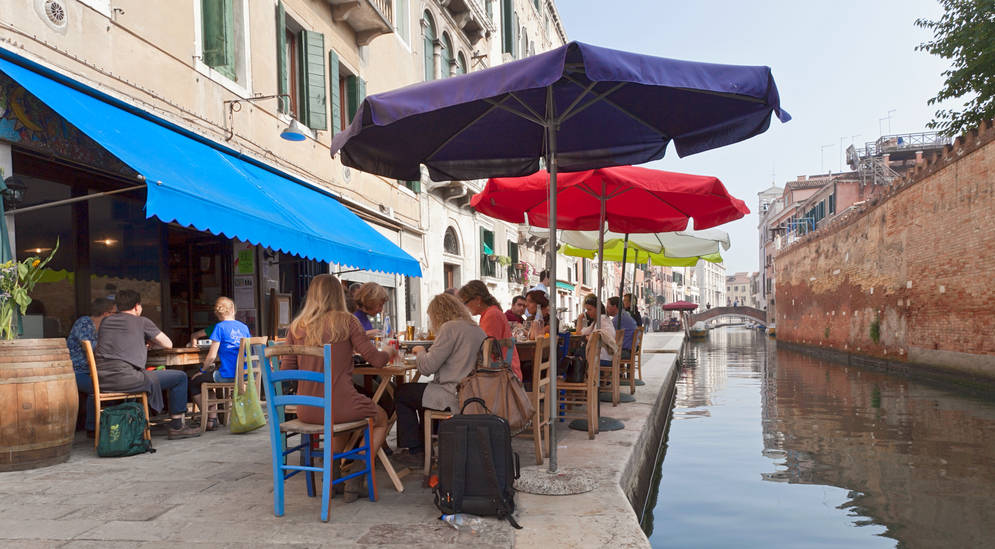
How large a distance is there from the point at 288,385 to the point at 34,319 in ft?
10.1

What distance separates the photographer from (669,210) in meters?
7.20

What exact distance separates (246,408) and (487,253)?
13.7m

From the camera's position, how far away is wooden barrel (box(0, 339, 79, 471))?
13.4 ft

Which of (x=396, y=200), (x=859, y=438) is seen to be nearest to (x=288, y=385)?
(x=859, y=438)

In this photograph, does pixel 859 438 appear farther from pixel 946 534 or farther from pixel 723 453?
pixel 946 534

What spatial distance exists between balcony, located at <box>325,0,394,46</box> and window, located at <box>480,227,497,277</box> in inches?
307

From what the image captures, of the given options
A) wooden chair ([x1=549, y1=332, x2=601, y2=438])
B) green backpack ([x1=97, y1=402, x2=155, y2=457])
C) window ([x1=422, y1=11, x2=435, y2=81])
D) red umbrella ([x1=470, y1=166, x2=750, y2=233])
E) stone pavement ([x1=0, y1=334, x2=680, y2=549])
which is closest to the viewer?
stone pavement ([x1=0, y1=334, x2=680, y2=549])

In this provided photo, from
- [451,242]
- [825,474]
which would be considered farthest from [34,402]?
[451,242]

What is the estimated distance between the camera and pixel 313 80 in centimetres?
958

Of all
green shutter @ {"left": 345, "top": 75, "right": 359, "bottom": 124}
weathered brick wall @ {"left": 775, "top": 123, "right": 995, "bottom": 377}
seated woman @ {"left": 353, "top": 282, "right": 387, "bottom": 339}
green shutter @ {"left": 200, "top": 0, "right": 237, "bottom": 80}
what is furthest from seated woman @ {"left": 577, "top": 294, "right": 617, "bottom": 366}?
weathered brick wall @ {"left": 775, "top": 123, "right": 995, "bottom": 377}

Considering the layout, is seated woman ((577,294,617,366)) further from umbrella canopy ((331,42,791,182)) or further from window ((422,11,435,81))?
window ((422,11,435,81))

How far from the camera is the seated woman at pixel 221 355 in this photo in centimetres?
572

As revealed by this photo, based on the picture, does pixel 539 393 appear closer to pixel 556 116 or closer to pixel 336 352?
pixel 336 352

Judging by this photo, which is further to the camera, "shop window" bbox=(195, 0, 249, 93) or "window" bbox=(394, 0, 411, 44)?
"window" bbox=(394, 0, 411, 44)
